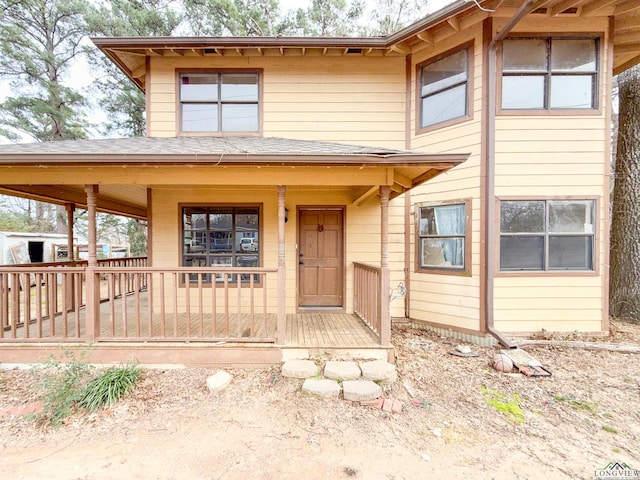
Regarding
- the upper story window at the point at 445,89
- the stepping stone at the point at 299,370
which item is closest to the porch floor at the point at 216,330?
the stepping stone at the point at 299,370

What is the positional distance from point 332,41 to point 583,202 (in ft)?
16.2

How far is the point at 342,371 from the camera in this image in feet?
10.8

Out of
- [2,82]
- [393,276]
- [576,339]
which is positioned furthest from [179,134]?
[2,82]

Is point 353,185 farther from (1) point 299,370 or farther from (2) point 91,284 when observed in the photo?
(2) point 91,284

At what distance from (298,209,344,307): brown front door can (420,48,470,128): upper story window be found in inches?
95.9

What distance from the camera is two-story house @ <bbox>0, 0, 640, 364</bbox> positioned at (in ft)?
11.8

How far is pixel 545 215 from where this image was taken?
4426mm

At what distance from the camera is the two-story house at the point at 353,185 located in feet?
11.8

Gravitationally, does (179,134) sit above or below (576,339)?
above

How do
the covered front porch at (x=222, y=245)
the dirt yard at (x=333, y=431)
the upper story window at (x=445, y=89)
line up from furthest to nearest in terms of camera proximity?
the upper story window at (x=445, y=89) < the covered front porch at (x=222, y=245) < the dirt yard at (x=333, y=431)

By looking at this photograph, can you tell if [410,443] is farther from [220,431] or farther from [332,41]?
[332,41]

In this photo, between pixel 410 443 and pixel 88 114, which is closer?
pixel 410 443

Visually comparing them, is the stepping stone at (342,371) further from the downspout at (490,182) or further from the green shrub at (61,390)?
the green shrub at (61,390)

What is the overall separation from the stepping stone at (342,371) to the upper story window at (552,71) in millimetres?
4558
